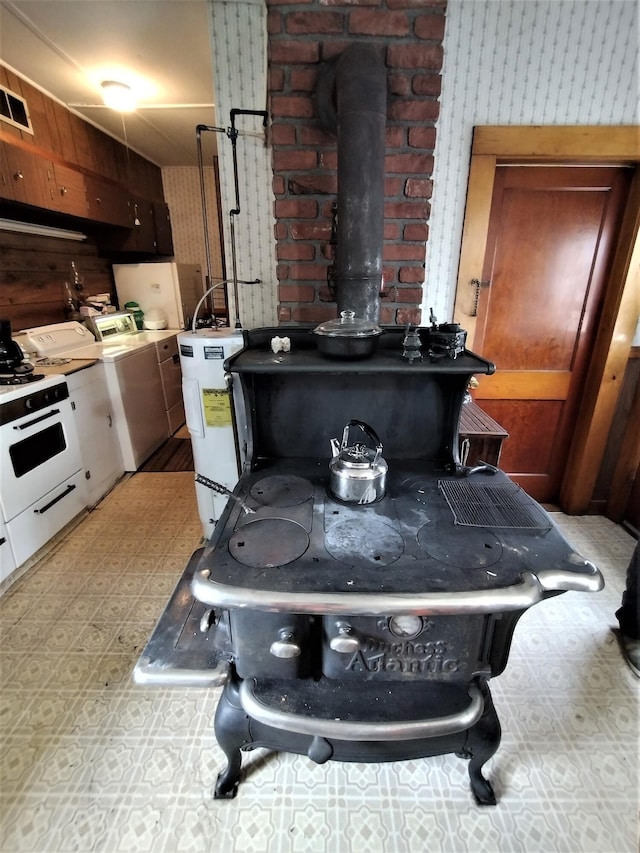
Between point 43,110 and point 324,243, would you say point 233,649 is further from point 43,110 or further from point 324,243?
point 43,110

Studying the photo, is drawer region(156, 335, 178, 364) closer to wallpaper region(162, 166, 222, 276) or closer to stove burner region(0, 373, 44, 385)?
stove burner region(0, 373, 44, 385)

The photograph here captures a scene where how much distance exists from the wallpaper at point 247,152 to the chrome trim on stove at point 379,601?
4.44ft

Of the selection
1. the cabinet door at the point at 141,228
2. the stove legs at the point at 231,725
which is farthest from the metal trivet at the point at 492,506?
the cabinet door at the point at 141,228

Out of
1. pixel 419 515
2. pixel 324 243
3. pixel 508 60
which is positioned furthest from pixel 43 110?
pixel 419 515

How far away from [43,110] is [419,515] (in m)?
3.70

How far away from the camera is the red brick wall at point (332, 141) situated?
126cm

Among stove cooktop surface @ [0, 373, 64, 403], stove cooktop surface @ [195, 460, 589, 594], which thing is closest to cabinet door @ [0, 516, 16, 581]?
stove cooktop surface @ [0, 373, 64, 403]

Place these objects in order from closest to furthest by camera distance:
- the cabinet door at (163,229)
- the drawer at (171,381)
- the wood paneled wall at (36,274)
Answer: the wood paneled wall at (36,274)
the drawer at (171,381)
the cabinet door at (163,229)

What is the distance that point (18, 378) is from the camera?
2055mm

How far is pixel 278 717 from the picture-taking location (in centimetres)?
91

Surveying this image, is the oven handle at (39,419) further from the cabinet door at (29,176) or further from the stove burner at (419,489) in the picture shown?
the stove burner at (419,489)

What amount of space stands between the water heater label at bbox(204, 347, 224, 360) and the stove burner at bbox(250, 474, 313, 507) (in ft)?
2.72

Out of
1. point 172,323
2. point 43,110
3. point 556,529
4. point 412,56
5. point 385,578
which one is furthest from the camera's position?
point 172,323

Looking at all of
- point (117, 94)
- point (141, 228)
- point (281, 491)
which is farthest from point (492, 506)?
point (141, 228)
